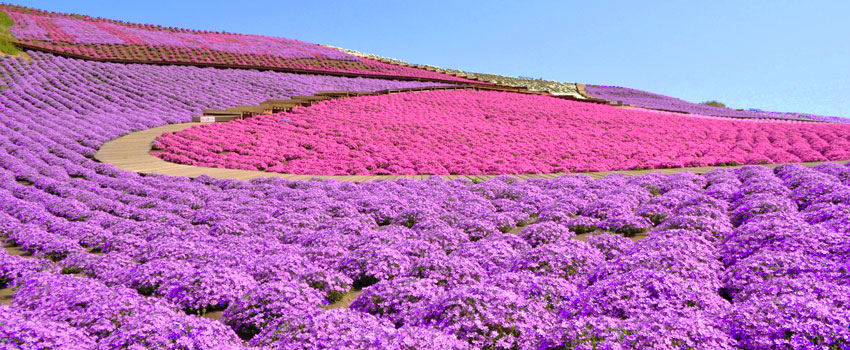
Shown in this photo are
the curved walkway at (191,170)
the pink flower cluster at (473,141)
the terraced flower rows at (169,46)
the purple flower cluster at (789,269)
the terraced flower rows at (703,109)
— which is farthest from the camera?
the terraced flower rows at (169,46)

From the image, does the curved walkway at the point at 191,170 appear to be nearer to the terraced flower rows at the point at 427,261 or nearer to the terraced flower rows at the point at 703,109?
the terraced flower rows at the point at 427,261

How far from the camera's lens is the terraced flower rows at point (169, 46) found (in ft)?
140

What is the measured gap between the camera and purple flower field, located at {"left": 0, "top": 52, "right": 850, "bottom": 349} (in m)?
5.18

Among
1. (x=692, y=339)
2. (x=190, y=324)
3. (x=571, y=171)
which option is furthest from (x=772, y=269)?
(x=571, y=171)

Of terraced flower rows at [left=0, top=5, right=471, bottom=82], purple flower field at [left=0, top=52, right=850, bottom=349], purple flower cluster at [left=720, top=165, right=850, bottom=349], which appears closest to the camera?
purple flower cluster at [left=720, top=165, right=850, bottom=349]

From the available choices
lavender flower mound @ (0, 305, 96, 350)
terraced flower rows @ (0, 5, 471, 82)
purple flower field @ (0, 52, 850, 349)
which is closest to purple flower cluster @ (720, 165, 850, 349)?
purple flower field @ (0, 52, 850, 349)

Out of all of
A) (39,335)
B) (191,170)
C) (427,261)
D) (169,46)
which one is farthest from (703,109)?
(169,46)

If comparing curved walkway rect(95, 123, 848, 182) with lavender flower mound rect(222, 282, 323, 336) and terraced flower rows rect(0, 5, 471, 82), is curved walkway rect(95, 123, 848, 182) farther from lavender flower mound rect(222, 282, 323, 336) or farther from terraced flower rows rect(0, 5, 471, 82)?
terraced flower rows rect(0, 5, 471, 82)

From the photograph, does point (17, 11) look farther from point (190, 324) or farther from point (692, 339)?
point (692, 339)

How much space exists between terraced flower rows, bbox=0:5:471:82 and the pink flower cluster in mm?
19902

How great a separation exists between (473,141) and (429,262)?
14.8 m

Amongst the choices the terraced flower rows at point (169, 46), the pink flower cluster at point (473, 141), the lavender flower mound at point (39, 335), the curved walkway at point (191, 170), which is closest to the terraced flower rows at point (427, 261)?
the lavender flower mound at point (39, 335)

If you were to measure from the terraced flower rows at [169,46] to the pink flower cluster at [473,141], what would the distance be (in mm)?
19902

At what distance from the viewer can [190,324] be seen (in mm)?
5449
